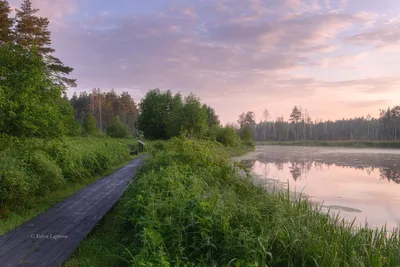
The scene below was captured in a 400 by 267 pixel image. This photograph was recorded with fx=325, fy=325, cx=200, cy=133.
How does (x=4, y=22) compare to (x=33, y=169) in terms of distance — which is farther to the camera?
(x=4, y=22)

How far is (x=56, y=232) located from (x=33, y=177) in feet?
7.72

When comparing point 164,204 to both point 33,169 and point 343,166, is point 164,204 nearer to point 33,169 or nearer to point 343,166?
point 33,169

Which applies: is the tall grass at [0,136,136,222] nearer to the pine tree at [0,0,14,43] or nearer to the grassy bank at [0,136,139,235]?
the grassy bank at [0,136,139,235]

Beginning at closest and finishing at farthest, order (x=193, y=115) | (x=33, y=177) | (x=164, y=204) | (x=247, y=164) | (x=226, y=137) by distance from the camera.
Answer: (x=164, y=204), (x=33, y=177), (x=247, y=164), (x=193, y=115), (x=226, y=137)

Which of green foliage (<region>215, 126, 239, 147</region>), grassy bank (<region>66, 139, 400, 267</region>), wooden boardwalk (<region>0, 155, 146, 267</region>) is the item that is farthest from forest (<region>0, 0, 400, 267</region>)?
green foliage (<region>215, 126, 239, 147</region>)

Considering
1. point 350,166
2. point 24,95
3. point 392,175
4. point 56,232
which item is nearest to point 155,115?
point 350,166

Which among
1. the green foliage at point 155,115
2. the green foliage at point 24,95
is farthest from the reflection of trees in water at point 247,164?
the green foliage at point 155,115

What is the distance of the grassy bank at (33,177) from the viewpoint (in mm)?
5910

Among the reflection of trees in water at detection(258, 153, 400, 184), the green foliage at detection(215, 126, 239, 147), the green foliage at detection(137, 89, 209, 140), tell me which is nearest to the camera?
the reflection of trees in water at detection(258, 153, 400, 184)

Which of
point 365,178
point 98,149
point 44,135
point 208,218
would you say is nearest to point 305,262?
point 208,218

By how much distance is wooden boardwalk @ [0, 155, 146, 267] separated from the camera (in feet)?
13.3

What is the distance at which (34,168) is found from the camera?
733 cm

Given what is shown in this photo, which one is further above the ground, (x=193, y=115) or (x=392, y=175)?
(x=193, y=115)

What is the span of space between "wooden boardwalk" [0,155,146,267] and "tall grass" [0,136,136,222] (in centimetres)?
62
